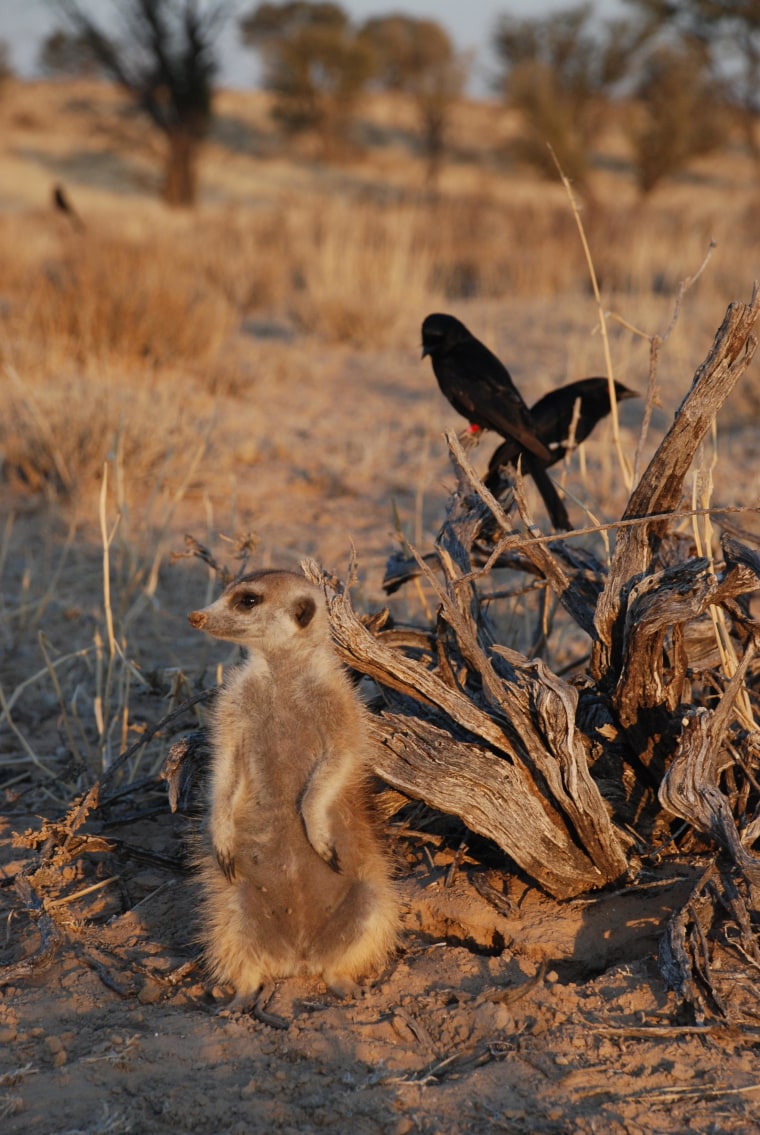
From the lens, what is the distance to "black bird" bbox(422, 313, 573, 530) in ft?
13.5

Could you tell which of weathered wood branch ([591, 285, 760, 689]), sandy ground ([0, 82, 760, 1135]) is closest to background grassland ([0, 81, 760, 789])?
weathered wood branch ([591, 285, 760, 689])

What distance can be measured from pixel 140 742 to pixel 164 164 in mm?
27150

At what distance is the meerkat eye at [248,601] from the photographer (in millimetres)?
2816

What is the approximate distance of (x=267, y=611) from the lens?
9.34 feet

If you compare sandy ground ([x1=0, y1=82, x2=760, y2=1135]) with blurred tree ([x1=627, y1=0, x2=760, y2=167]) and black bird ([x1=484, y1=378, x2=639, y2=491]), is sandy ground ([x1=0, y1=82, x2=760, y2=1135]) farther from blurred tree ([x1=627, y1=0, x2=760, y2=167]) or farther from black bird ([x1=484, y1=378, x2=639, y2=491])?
blurred tree ([x1=627, y1=0, x2=760, y2=167])

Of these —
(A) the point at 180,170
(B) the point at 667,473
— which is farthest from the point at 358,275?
(A) the point at 180,170

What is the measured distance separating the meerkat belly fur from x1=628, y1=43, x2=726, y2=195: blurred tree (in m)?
27.0

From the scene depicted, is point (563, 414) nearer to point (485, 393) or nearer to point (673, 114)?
point (485, 393)

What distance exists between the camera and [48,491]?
634cm

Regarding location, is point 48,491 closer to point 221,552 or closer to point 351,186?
point 221,552

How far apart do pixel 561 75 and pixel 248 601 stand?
111 feet

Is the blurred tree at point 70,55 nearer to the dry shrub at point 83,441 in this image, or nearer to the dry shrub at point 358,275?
the dry shrub at point 358,275

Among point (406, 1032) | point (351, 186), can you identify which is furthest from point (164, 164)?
point (406, 1032)

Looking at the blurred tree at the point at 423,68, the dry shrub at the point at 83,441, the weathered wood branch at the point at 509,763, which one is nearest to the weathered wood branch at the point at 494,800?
the weathered wood branch at the point at 509,763
